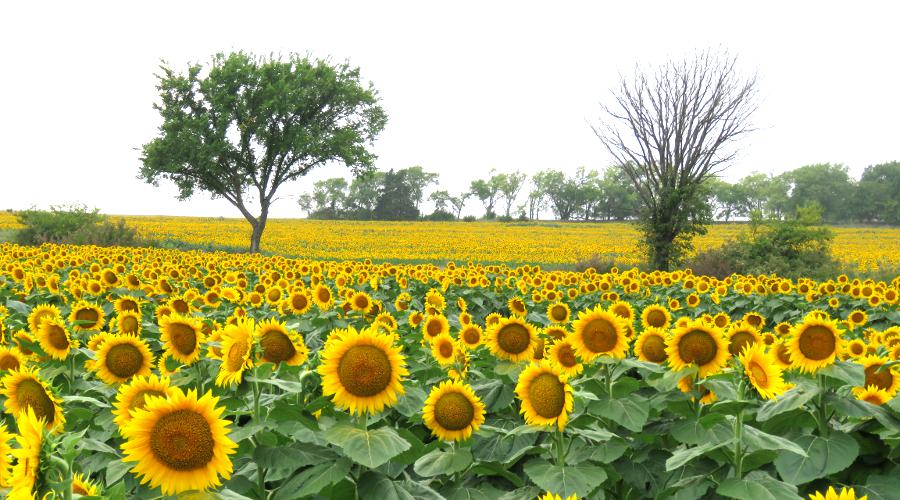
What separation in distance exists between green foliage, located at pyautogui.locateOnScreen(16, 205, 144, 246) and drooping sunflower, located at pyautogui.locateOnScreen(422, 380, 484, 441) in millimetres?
25973

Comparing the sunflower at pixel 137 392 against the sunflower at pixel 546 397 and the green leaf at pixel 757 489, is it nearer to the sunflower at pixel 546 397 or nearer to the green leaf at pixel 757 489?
the sunflower at pixel 546 397

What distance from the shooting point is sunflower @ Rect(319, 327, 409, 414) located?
7.77 ft

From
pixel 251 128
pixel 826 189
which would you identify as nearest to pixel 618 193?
pixel 826 189

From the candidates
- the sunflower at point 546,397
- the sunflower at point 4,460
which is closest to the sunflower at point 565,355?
the sunflower at point 546,397

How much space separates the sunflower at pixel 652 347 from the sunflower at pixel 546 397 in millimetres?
942

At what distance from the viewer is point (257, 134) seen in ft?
126

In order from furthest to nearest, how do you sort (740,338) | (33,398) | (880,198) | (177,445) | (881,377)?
(880,198), (740,338), (881,377), (33,398), (177,445)

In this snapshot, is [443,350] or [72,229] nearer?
[443,350]

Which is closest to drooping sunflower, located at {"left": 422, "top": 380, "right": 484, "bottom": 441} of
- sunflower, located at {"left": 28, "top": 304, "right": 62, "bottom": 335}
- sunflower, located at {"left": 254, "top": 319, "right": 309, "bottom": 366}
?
sunflower, located at {"left": 254, "top": 319, "right": 309, "bottom": 366}

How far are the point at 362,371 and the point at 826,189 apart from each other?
131 metres

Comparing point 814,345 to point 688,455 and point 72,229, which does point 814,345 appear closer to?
point 688,455

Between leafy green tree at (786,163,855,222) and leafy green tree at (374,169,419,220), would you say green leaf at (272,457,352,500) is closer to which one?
leafy green tree at (374,169,419,220)

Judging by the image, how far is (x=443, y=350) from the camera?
388cm

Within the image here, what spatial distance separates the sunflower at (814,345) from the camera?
288cm
